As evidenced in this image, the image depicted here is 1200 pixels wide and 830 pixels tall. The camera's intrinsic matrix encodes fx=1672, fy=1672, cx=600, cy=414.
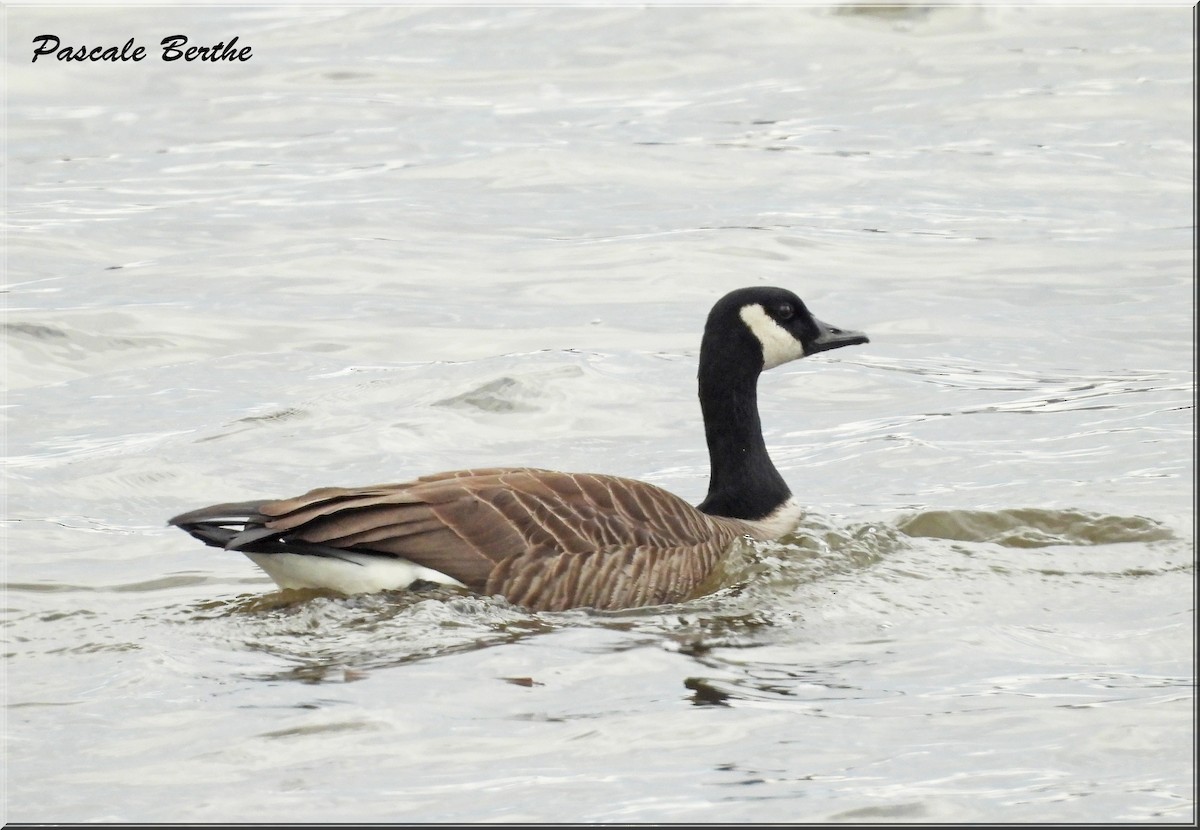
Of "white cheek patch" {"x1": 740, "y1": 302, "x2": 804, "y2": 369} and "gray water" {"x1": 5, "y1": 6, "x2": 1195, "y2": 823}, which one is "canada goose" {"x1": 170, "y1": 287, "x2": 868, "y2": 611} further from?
"white cheek patch" {"x1": 740, "y1": 302, "x2": 804, "y2": 369}

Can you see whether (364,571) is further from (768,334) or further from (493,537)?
(768,334)

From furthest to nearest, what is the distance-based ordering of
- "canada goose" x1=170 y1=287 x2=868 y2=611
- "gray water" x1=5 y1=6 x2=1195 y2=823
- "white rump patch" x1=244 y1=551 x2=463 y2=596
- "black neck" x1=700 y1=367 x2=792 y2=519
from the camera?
"black neck" x1=700 y1=367 x2=792 y2=519 < "white rump patch" x1=244 y1=551 x2=463 y2=596 < "canada goose" x1=170 y1=287 x2=868 y2=611 < "gray water" x1=5 y1=6 x2=1195 y2=823

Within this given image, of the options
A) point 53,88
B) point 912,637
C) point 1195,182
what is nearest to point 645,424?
point 912,637

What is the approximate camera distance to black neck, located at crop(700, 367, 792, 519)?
9.84 meters

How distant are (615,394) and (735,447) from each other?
12.2 ft

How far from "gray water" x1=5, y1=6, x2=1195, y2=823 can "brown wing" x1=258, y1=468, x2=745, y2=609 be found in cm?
19

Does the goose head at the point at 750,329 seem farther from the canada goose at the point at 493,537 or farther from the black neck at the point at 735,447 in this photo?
the canada goose at the point at 493,537

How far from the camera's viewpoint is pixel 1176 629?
8359 mm

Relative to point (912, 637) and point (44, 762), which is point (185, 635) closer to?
point (44, 762)

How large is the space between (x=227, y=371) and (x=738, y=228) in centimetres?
676

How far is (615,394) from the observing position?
1353 cm

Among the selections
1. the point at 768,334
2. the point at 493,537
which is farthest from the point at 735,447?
the point at 493,537

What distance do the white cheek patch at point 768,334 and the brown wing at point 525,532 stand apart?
145 cm

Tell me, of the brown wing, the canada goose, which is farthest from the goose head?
the brown wing
